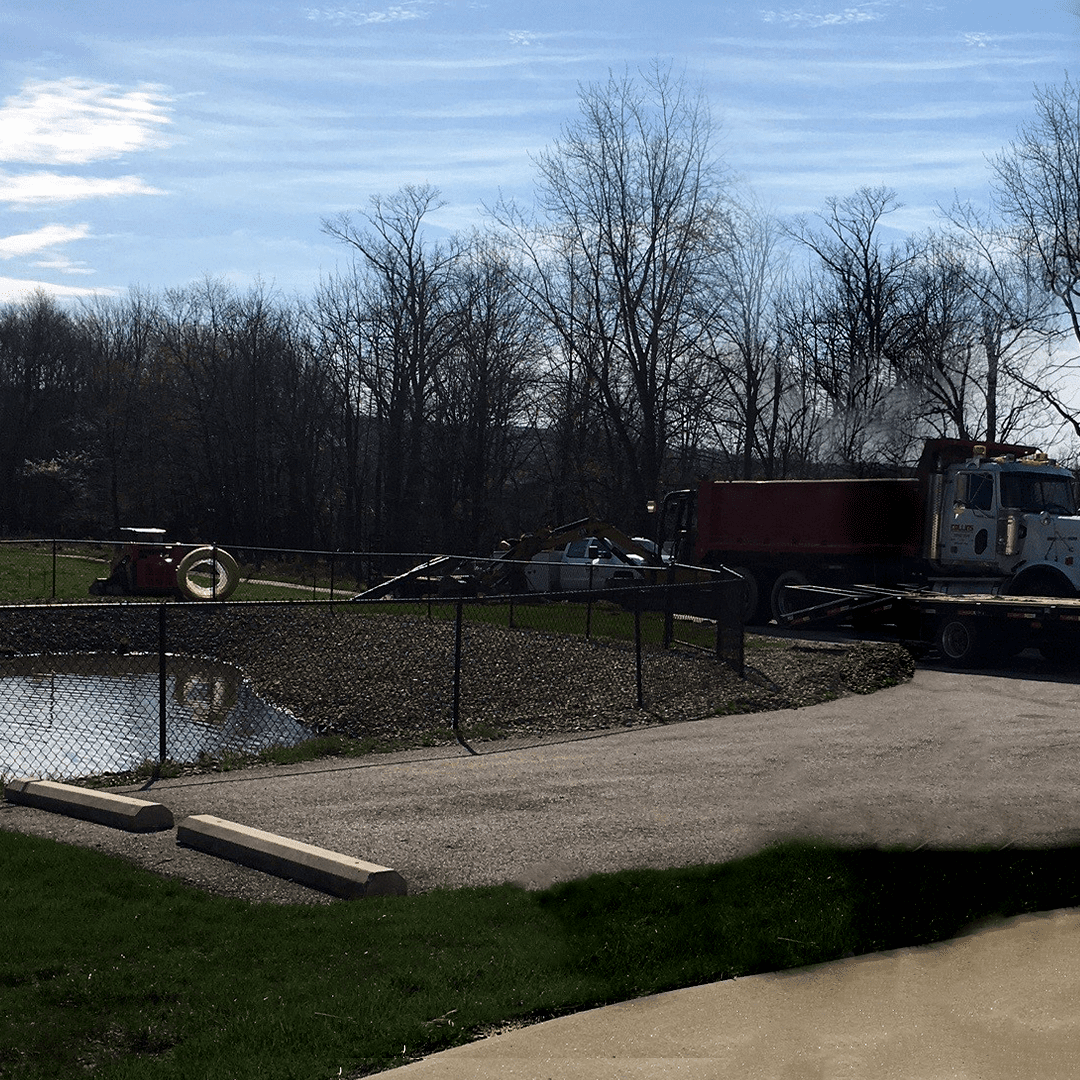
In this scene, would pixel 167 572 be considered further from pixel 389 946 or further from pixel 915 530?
pixel 389 946

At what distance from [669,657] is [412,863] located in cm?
1033

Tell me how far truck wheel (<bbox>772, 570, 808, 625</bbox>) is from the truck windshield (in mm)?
5434

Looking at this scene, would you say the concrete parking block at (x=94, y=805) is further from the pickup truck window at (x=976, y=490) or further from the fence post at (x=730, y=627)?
the pickup truck window at (x=976, y=490)

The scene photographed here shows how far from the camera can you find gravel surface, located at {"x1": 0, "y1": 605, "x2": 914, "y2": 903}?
27.1 ft

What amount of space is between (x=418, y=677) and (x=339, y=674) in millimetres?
1817

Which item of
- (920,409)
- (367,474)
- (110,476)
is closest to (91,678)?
(920,409)

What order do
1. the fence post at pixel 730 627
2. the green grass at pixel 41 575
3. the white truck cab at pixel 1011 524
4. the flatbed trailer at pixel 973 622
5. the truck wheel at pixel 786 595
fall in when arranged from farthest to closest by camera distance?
1. the green grass at pixel 41 575
2. the truck wheel at pixel 786 595
3. the white truck cab at pixel 1011 524
4. the flatbed trailer at pixel 973 622
5. the fence post at pixel 730 627

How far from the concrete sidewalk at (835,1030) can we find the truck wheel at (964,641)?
47.2ft

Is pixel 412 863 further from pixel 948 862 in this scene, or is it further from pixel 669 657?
pixel 669 657

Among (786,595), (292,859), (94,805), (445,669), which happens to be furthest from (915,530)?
(292,859)

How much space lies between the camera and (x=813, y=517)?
26.9m

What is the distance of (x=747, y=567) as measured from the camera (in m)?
28.4

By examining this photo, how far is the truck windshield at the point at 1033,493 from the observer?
22.7 meters

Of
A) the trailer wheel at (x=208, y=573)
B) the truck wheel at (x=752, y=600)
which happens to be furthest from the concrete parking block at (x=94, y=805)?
the truck wheel at (x=752, y=600)
